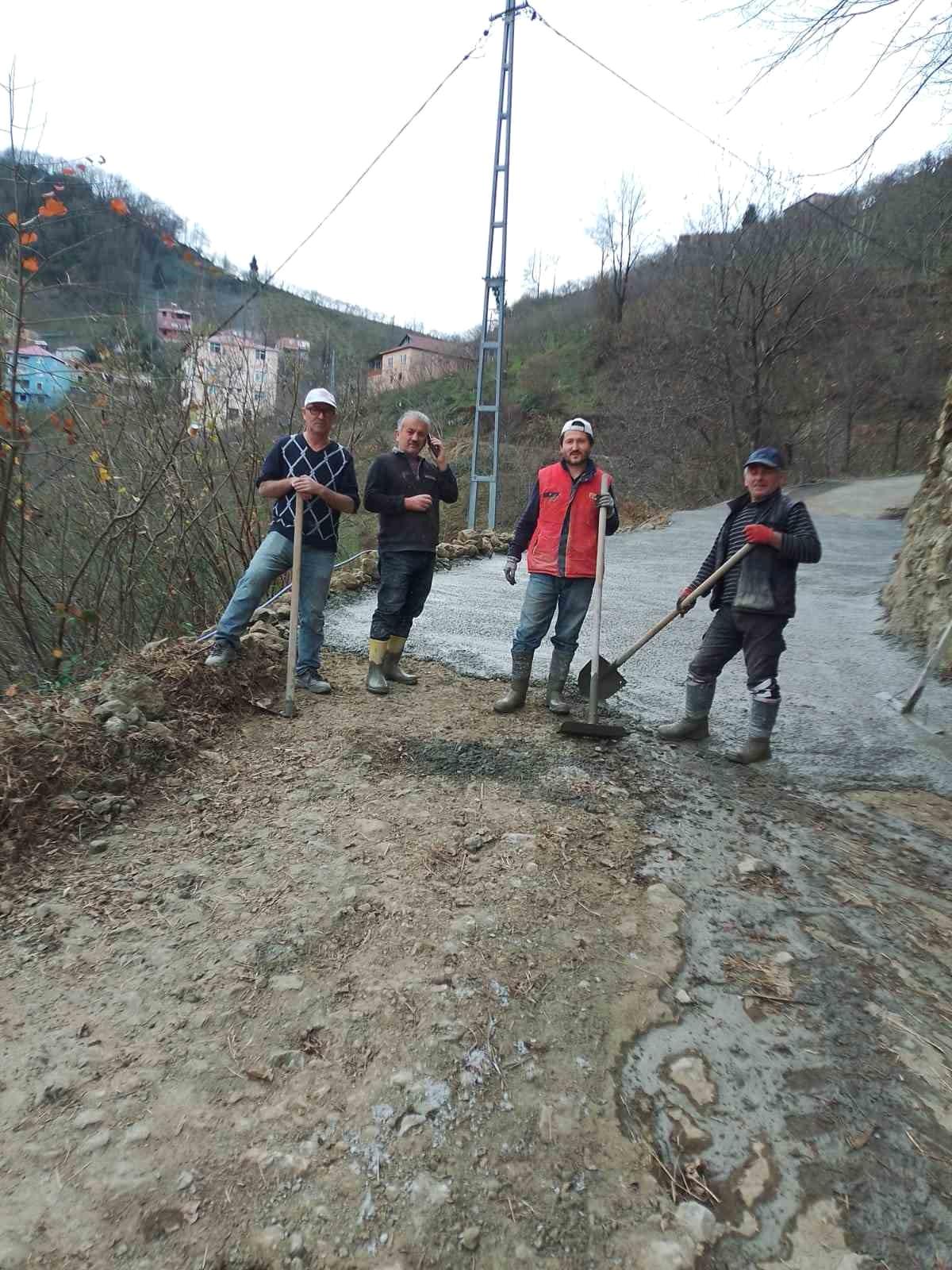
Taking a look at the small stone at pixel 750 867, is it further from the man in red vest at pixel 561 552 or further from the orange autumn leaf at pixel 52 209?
the orange autumn leaf at pixel 52 209

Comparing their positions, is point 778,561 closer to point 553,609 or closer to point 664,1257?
point 553,609

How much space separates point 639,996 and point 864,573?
353 inches

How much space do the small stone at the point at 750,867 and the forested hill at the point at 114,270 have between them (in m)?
4.79

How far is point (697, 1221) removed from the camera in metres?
1.45

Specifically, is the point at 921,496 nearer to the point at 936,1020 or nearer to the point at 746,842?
the point at 746,842

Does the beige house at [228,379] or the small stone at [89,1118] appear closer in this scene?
the small stone at [89,1118]

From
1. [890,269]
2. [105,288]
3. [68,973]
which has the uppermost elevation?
[890,269]

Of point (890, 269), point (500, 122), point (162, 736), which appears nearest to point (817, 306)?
point (890, 269)

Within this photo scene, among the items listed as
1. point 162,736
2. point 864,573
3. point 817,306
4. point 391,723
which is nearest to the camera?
point 162,736

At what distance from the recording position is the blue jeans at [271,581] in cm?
413

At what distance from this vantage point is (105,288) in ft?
16.9

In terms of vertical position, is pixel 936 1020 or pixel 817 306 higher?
pixel 817 306

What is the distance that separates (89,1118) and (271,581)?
2.95m

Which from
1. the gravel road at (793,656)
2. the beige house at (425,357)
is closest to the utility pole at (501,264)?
the gravel road at (793,656)
